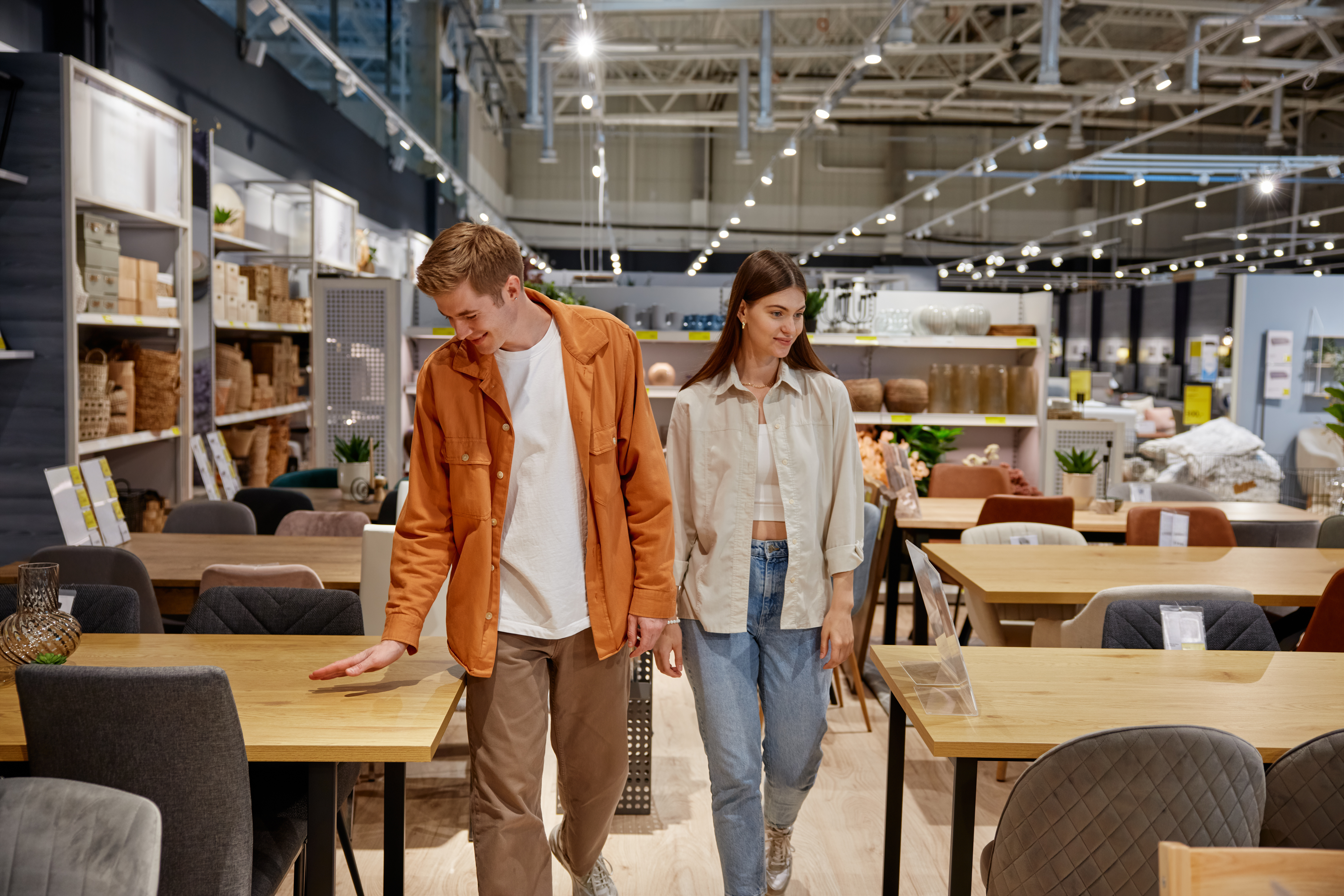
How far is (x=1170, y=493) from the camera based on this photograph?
5.60 meters

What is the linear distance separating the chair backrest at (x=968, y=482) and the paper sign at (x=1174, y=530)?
1.39 meters

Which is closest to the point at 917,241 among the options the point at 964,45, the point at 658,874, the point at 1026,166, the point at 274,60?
the point at 1026,166

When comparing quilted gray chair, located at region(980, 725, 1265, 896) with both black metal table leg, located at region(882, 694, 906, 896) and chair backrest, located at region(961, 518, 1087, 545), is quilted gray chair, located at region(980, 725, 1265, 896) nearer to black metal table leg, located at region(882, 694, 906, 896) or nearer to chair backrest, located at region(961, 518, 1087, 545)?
black metal table leg, located at region(882, 694, 906, 896)

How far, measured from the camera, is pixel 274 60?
7684 mm

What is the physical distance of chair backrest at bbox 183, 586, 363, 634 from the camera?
2.61m

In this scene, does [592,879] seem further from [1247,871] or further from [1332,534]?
[1332,534]

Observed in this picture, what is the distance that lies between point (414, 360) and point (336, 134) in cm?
351

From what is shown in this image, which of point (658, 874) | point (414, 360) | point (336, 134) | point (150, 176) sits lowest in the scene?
point (658, 874)

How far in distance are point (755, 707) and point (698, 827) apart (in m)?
1.12

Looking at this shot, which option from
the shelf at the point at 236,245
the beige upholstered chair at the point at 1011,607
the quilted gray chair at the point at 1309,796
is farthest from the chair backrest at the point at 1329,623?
the shelf at the point at 236,245

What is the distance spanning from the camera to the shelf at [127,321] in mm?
4555

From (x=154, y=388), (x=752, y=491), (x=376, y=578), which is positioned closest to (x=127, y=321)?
(x=154, y=388)

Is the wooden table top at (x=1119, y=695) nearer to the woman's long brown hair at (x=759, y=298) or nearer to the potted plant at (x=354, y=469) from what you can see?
the woman's long brown hair at (x=759, y=298)

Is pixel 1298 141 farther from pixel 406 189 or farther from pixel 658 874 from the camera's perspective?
pixel 658 874
